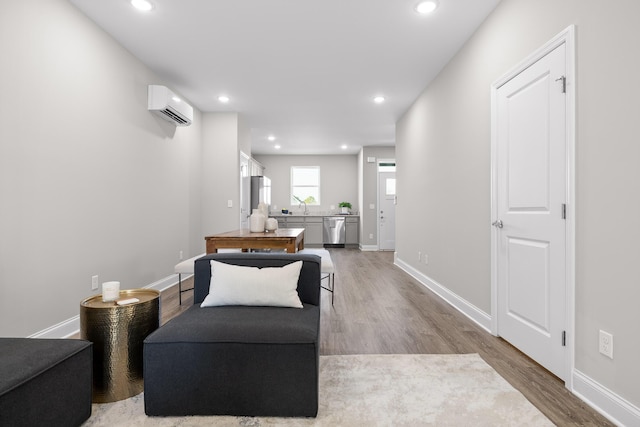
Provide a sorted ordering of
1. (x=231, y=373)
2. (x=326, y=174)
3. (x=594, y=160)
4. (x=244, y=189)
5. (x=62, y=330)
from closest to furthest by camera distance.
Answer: (x=231, y=373) < (x=594, y=160) < (x=62, y=330) < (x=244, y=189) < (x=326, y=174)

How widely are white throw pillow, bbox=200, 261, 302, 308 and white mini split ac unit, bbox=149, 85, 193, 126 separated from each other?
2549 mm

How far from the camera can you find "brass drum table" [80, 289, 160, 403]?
5.44ft

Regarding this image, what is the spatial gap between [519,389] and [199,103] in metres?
4.87

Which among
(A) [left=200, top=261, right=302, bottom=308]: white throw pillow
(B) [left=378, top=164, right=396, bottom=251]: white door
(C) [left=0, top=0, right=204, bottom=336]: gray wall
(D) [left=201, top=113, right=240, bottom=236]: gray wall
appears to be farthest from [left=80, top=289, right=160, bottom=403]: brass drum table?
(B) [left=378, top=164, right=396, bottom=251]: white door

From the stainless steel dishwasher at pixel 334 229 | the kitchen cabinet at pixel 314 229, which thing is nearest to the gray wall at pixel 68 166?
the kitchen cabinet at pixel 314 229

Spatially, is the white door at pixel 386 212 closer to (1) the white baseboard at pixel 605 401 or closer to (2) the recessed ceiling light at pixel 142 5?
(2) the recessed ceiling light at pixel 142 5

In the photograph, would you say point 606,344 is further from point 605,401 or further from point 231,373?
point 231,373

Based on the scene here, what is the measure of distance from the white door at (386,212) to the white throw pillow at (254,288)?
6240mm

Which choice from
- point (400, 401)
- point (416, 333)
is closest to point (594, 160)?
point (400, 401)

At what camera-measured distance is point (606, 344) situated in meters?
1.59

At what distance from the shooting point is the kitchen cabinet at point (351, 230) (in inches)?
341

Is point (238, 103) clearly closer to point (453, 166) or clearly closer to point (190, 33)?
point (190, 33)

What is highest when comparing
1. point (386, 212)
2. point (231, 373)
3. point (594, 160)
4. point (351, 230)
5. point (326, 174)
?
point (326, 174)

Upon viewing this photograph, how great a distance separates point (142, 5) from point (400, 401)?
3.27 meters
